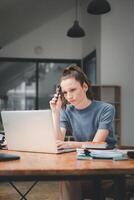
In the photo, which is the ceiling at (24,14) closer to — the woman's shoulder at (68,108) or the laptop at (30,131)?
the woman's shoulder at (68,108)

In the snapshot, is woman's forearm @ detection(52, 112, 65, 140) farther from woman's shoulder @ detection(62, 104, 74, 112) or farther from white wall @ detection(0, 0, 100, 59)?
white wall @ detection(0, 0, 100, 59)

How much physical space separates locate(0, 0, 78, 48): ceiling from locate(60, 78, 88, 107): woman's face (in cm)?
400

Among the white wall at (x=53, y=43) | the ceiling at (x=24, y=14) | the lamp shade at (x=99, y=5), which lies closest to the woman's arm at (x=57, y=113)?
the lamp shade at (x=99, y=5)

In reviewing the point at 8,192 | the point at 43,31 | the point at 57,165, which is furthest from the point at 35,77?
the point at 57,165

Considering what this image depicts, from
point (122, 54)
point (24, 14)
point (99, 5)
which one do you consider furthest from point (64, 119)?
point (122, 54)

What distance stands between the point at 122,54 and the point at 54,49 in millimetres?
2048

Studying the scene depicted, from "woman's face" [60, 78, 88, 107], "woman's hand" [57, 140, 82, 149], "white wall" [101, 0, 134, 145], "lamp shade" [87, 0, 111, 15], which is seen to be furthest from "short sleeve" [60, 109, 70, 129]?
"white wall" [101, 0, 134, 145]

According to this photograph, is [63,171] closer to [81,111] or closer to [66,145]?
[66,145]

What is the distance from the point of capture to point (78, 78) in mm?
2439

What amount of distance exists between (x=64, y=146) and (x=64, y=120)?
0.48m

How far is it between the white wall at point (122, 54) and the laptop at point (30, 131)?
18.2 ft

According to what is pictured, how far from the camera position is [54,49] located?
9070mm

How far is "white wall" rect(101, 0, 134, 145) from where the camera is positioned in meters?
7.55

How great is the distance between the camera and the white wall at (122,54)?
24.8 ft
